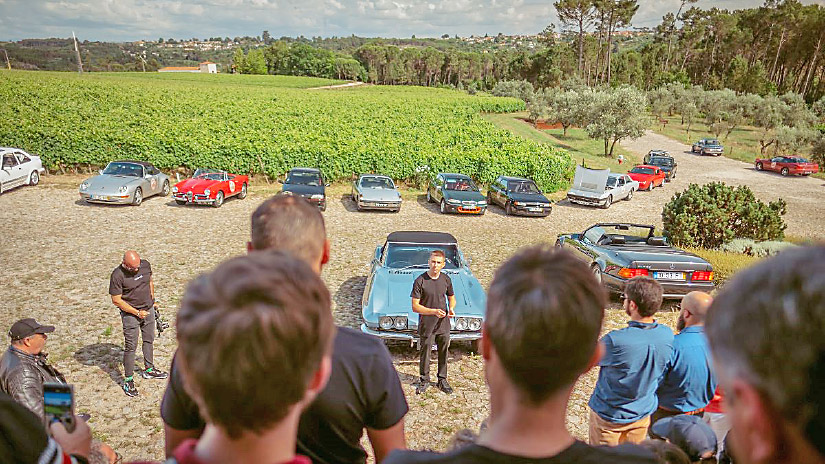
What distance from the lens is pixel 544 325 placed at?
152 cm

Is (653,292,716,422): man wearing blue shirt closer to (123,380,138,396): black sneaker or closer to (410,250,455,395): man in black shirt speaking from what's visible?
(410,250,455,395): man in black shirt speaking

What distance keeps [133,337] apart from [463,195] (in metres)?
13.6

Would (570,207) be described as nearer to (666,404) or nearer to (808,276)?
(666,404)

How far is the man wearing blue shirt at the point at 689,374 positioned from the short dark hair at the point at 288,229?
10.5ft

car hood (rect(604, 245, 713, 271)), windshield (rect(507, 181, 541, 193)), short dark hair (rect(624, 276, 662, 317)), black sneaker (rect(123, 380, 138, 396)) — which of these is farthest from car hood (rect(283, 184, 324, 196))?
short dark hair (rect(624, 276, 662, 317))

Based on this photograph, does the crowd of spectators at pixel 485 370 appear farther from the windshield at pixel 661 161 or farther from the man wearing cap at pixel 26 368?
the windshield at pixel 661 161

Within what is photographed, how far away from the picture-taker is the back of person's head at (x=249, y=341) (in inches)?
46.0

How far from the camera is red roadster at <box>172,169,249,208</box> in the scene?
1723cm

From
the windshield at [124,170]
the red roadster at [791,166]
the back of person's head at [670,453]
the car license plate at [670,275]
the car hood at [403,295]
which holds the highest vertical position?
the back of person's head at [670,453]

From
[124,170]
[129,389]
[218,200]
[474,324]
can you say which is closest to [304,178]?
[218,200]

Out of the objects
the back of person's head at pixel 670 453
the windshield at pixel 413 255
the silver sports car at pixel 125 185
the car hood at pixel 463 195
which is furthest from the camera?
the car hood at pixel 463 195

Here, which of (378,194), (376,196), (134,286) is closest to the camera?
(134,286)

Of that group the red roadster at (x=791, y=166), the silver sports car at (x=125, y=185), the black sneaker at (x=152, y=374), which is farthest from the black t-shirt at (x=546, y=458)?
the red roadster at (x=791, y=166)

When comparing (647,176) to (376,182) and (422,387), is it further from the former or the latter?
(422,387)
